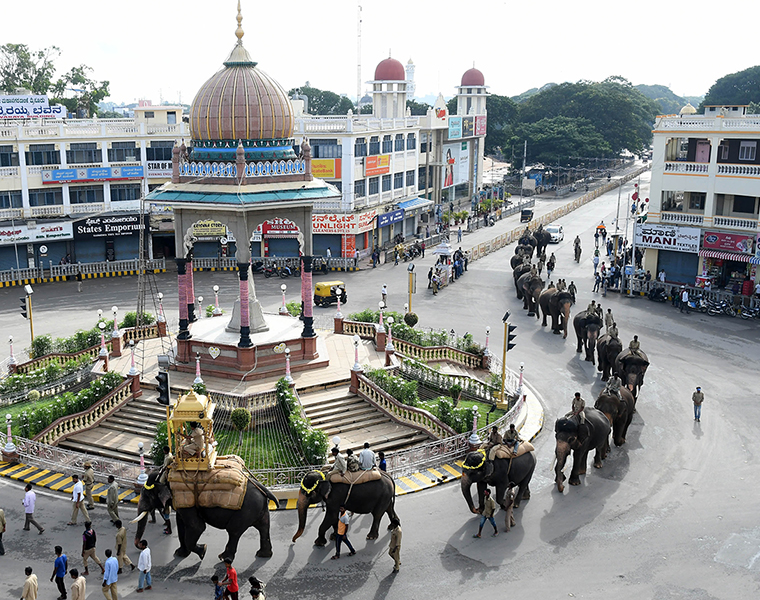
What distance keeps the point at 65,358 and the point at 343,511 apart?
677 inches

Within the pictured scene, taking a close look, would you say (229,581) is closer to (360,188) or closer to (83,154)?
(83,154)

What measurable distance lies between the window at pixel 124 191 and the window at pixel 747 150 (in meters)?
37.8

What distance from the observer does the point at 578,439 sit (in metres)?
22.0

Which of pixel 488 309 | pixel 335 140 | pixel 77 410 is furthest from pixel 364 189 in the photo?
pixel 77 410

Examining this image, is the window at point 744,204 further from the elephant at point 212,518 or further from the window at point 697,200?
the elephant at point 212,518

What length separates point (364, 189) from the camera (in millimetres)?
57844

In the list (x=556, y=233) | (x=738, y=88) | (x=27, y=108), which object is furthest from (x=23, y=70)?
(x=738, y=88)

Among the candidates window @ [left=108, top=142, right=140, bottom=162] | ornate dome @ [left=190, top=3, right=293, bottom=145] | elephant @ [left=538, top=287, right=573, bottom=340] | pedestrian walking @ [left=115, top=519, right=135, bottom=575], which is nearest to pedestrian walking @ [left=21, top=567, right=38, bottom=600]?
pedestrian walking @ [left=115, top=519, right=135, bottom=575]

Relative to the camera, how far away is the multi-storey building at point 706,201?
43.6m

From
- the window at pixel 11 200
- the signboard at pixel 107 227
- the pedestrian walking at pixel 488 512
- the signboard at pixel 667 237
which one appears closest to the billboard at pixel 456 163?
the signboard at pixel 667 237

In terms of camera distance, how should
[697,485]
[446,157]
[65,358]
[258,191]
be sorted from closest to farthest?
[697,485] → [258,191] → [65,358] → [446,157]

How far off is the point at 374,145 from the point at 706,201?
23.8 meters

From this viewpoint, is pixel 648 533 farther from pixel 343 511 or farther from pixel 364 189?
pixel 364 189

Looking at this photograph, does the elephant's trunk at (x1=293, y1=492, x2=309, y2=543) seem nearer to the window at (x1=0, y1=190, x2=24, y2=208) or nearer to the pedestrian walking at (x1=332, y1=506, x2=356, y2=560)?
the pedestrian walking at (x1=332, y1=506, x2=356, y2=560)
